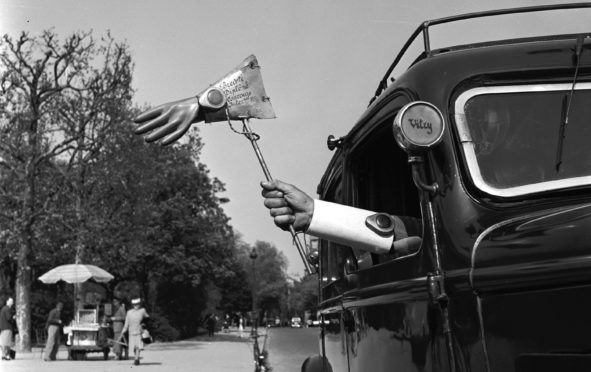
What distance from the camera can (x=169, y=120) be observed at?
11.4 feet

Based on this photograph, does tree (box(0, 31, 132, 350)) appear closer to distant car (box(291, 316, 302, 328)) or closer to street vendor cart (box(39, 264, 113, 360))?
street vendor cart (box(39, 264, 113, 360))

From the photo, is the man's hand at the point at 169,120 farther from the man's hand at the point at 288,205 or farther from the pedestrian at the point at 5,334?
Answer: the pedestrian at the point at 5,334

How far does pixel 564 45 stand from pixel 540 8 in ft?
2.43

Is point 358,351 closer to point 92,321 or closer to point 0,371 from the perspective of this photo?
point 0,371

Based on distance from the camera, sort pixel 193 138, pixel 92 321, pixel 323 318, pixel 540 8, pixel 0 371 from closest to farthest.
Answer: pixel 540 8 < pixel 323 318 < pixel 0 371 < pixel 92 321 < pixel 193 138

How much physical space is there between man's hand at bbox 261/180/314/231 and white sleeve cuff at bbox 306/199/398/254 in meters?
0.03

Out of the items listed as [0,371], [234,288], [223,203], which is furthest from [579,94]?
[234,288]

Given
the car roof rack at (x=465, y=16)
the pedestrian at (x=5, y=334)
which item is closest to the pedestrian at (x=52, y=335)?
the pedestrian at (x=5, y=334)

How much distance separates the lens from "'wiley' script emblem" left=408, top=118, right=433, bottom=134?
8.70 feet

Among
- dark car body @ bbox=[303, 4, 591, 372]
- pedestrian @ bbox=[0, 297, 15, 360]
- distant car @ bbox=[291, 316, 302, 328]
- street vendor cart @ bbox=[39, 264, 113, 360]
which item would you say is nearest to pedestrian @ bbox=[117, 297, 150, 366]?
street vendor cart @ bbox=[39, 264, 113, 360]

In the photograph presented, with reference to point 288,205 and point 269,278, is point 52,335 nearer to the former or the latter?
point 288,205

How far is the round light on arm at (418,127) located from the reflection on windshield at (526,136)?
0.75 ft

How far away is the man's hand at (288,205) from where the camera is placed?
3.04 metres

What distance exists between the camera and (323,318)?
544 centimetres
